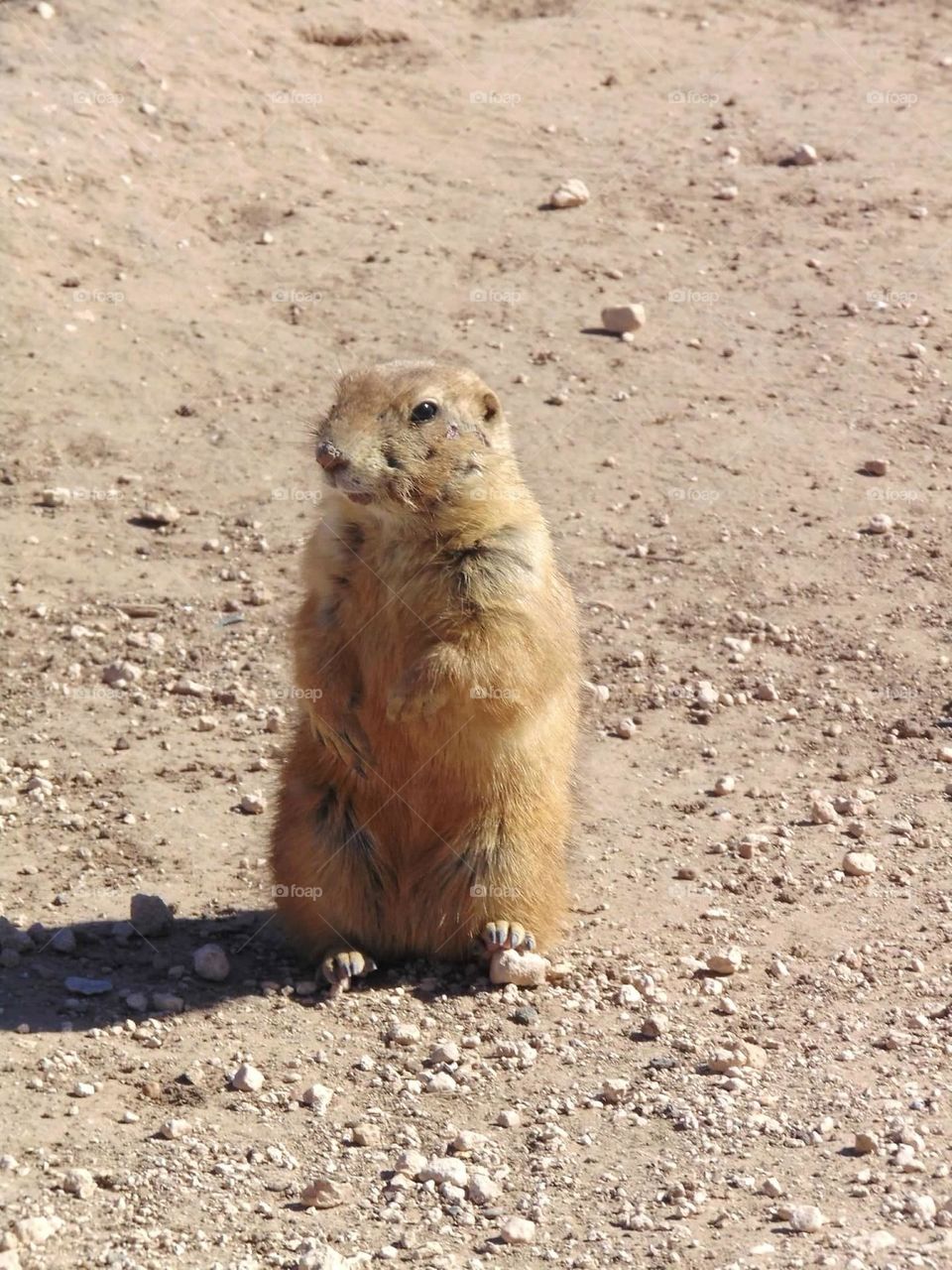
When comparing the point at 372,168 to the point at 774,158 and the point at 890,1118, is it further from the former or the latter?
the point at 890,1118

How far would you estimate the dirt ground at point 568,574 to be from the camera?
4934 millimetres

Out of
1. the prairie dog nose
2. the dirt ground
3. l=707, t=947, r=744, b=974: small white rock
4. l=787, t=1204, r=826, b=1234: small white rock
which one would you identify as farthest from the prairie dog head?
l=787, t=1204, r=826, b=1234: small white rock

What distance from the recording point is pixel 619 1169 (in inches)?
194

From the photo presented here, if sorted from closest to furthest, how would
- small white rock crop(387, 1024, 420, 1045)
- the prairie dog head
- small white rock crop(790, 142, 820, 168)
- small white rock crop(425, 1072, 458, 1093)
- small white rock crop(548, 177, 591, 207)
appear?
1. small white rock crop(425, 1072, 458, 1093)
2. small white rock crop(387, 1024, 420, 1045)
3. the prairie dog head
4. small white rock crop(548, 177, 591, 207)
5. small white rock crop(790, 142, 820, 168)

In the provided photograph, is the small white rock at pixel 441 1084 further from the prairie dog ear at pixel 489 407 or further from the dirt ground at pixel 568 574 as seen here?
the prairie dog ear at pixel 489 407

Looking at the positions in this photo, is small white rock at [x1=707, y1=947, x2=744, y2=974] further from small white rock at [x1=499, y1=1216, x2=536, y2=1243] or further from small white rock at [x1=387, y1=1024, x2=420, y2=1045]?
small white rock at [x1=499, y1=1216, x2=536, y2=1243]

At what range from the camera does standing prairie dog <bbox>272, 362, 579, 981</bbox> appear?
5832 millimetres

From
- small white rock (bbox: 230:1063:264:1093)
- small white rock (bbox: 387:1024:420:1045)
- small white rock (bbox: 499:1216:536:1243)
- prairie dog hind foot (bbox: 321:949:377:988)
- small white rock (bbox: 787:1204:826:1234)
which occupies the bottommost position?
prairie dog hind foot (bbox: 321:949:377:988)

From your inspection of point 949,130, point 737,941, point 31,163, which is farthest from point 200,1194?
point 949,130

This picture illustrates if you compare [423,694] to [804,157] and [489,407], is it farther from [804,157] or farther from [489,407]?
[804,157]

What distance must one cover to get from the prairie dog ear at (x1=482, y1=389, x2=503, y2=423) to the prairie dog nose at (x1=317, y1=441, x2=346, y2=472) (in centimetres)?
71

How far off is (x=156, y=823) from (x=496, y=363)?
15.6 feet

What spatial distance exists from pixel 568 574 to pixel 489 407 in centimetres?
302

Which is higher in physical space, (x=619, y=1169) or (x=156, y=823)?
(x=619, y=1169)
